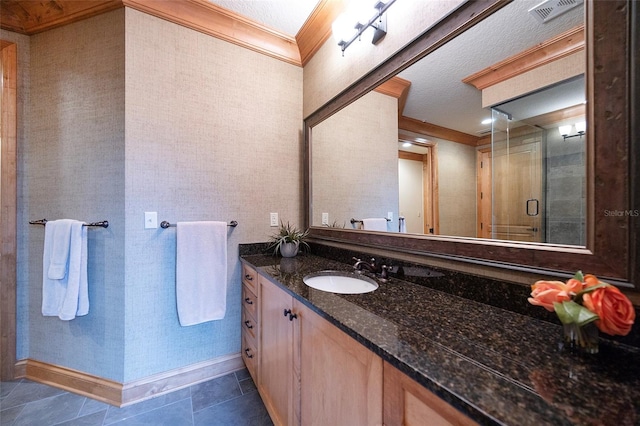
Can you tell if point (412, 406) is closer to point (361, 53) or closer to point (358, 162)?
point (358, 162)

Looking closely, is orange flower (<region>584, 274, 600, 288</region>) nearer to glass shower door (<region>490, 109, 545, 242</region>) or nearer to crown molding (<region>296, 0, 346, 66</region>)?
glass shower door (<region>490, 109, 545, 242</region>)

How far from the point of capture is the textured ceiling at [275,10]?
170cm

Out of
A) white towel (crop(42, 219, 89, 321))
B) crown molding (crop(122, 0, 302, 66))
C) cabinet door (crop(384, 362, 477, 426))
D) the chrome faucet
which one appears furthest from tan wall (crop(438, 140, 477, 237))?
white towel (crop(42, 219, 89, 321))

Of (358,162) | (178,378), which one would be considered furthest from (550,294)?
(178,378)

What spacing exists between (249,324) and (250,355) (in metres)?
0.20

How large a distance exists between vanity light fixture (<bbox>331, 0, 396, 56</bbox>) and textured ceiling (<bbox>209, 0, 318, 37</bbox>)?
0.30 metres

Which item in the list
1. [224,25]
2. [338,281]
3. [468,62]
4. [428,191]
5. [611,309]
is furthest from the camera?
[224,25]

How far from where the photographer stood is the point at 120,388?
1.53 meters

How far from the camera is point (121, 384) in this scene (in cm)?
154

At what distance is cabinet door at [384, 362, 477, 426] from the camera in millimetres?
482

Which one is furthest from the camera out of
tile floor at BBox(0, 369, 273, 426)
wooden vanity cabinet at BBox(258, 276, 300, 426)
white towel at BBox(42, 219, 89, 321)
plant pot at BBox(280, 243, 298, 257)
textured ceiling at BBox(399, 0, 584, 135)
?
plant pot at BBox(280, 243, 298, 257)

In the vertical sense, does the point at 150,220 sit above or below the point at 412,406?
above

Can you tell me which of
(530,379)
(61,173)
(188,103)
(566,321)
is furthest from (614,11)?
(61,173)

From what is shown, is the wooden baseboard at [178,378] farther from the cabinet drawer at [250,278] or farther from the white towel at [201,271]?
the cabinet drawer at [250,278]
